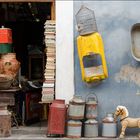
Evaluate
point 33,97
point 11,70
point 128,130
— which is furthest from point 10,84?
point 128,130

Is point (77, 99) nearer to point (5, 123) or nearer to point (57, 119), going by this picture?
point (57, 119)

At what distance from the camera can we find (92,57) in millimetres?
11258

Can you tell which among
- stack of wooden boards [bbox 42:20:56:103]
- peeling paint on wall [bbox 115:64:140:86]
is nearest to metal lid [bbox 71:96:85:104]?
stack of wooden boards [bbox 42:20:56:103]

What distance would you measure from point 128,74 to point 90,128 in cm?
149

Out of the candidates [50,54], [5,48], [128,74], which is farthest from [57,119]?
[5,48]

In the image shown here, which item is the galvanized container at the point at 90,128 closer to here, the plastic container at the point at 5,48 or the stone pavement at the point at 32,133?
the stone pavement at the point at 32,133

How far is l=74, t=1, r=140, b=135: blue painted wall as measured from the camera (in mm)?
11352

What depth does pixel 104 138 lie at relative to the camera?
36.2ft

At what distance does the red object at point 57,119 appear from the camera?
1098 cm

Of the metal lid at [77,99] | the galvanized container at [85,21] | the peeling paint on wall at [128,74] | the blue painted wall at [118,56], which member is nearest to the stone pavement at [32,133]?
the metal lid at [77,99]

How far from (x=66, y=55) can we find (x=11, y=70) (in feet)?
5.24

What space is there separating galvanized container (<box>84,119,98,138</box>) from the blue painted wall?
0.47 meters

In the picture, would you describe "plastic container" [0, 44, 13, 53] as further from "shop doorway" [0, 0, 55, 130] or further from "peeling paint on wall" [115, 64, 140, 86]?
"peeling paint on wall" [115, 64, 140, 86]

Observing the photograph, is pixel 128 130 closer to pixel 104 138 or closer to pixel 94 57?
pixel 104 138
